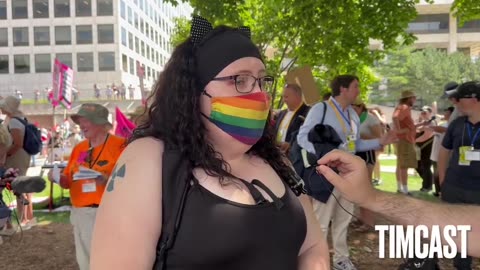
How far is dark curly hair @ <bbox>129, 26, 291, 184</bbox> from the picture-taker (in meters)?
1.75

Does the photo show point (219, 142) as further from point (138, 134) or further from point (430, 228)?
point (430, 228)

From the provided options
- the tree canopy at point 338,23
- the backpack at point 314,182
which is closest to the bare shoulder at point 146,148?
the backpack at point 314,182

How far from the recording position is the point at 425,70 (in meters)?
48.5

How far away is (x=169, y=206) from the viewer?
160 cm

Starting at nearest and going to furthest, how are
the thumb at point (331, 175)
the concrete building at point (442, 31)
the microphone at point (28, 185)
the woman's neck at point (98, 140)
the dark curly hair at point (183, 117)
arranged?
1. the dark curly hair at point (183, 117)
2. the thumb at point (331, 175)
3. the microphone at point (28, 185)
4. the woman's neck at point (98, 140)
5. the concrete building at point (442, 31)

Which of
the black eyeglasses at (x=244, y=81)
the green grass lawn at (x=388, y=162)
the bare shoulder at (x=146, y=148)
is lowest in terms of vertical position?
the green grass lawn at (x=388, y=162)

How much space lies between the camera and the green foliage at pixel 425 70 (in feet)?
156

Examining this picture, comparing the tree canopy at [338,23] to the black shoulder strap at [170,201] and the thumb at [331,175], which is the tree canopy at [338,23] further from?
the black shoulder strap at [170,201]

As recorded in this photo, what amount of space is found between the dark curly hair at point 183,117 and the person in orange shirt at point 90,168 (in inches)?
87.9

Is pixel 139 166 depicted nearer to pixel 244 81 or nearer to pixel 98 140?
pixel 244 81

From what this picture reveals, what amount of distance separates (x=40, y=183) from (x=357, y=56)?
801cm

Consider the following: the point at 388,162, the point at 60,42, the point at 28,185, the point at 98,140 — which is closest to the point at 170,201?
the point at 28,185

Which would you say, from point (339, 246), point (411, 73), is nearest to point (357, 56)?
point (339, 246)

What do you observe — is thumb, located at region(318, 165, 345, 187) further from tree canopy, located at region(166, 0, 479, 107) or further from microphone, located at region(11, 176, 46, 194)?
tree canopy, located at region(166, 0, 479, 107)
